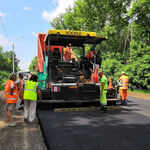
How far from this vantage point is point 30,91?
6.14 m

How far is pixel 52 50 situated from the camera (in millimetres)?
9242

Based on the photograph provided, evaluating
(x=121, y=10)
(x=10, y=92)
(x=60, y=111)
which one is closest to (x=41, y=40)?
(x=60, y=111)

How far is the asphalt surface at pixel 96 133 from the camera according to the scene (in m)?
4.09

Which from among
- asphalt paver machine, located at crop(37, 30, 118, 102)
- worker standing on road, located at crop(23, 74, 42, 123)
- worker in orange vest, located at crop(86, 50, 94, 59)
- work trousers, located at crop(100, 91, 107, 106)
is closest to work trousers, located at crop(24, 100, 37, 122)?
worker standing on road, located at crop(23, 74, 42, 123)

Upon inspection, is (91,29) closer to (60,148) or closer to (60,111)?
(60,111)

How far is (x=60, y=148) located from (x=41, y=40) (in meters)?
9.53

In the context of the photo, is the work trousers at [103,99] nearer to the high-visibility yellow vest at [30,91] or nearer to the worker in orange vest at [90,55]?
the worker in orange vest at [90,55]

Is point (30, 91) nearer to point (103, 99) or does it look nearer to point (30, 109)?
point (30, 109)

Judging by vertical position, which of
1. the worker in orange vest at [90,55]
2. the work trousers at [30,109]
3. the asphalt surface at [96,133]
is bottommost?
the asphalt surface at [96,133]

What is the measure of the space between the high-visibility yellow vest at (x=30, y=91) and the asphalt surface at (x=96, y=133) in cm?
79

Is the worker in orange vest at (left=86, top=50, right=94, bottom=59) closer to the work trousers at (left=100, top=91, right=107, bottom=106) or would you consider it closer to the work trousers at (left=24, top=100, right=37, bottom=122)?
the work trousers at (left=100, top=91, right=107, bottom=106)

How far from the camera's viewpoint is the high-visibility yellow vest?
6.10m

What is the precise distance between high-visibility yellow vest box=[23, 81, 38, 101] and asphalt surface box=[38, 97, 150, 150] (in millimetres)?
787

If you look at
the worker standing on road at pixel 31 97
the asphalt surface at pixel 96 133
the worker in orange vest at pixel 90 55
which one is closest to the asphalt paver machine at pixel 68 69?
the worker in orange vest at pixel 90 55
